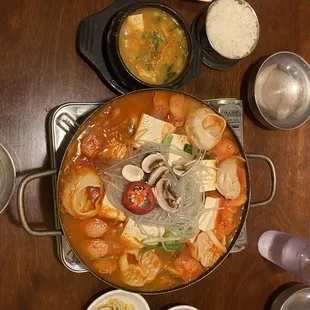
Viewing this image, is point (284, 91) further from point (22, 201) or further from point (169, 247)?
point (22, 201)

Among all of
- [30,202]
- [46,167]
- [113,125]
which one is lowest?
[30,202]

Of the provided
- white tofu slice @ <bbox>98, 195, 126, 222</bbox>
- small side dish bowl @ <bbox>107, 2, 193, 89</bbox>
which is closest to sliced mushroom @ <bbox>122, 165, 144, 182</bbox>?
white tofu slice @ <bbox>98, 195, 126, 222</bbox>

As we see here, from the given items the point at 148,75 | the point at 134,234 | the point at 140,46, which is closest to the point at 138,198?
the point at 134,234

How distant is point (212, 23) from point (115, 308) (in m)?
1.32

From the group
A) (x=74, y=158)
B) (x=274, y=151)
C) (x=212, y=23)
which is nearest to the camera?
(x=74, y=158)

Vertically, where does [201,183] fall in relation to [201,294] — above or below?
above

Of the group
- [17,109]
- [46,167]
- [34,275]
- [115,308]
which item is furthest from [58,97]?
[115,308]

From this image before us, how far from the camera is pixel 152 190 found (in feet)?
5.79

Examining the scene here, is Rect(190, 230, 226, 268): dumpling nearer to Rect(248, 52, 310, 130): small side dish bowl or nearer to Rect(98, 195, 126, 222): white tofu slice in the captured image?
Rect(98, 195, 126, 222): white tofu slice

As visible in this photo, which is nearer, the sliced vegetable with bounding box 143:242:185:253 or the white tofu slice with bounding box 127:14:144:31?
the sliced vegetable with bounding box 143:242:185:253

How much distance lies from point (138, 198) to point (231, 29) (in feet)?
3.13

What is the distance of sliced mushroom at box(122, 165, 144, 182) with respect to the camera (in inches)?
69.0

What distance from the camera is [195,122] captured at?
187 centimetres

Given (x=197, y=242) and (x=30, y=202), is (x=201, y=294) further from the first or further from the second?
(x=30, y=202)
